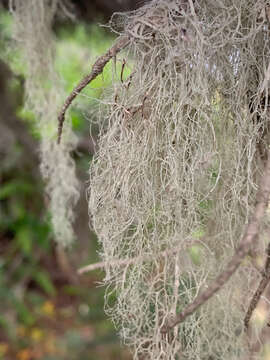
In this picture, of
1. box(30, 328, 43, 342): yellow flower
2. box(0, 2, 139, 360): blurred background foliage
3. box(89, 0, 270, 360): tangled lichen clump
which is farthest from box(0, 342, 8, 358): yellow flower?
box(89, 0, 270, 360): tangled lichen clump

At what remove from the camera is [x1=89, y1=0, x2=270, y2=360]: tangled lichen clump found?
55 cm

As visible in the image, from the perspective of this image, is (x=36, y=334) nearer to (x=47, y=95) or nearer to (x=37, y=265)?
(x=37, y=265)

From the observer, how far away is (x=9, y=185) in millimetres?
2639

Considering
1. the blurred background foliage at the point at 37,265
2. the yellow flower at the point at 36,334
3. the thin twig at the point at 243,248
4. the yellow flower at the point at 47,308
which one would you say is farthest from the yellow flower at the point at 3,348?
the thin twig at the point at 243,248

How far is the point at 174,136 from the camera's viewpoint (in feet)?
1.85

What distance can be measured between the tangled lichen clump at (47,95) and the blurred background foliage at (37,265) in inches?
35.0

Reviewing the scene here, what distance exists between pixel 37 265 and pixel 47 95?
1.96 metres

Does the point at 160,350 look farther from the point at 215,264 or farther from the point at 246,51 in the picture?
the point at 246,51

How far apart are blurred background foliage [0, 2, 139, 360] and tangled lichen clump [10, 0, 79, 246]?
0.89 metres

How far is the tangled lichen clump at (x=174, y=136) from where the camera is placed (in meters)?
0.55

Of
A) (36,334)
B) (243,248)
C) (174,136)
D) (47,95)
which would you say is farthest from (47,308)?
(243,248)

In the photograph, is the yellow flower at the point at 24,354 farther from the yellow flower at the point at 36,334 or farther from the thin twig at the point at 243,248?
the thin twig at the point at 243,248

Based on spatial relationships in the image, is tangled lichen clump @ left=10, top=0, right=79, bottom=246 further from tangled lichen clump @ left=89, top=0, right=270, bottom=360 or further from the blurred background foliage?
the blurred background foliage

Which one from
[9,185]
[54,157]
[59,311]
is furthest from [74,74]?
[54,157]
